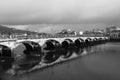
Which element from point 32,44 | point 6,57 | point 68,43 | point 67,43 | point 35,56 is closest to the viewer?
point 6,57

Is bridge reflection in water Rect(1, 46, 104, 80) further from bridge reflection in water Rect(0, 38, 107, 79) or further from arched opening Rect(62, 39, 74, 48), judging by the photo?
arched opening Rect(62, 39, 74, 48)

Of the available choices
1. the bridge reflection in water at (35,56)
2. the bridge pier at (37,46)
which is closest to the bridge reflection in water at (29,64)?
the bridge reflection in water at (35,56)

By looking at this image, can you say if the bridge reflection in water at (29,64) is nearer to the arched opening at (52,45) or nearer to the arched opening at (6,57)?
the arched opening at (6,57)

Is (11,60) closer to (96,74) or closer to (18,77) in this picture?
(18,77)

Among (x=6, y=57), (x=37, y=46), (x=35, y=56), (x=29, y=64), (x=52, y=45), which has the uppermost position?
(x=37, y=46)

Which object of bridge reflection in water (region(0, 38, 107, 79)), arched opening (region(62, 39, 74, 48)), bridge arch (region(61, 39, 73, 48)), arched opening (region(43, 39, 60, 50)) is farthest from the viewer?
bridge arch (region(61, 39, 73, 48))

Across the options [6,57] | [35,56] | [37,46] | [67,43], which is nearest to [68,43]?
[67,43]

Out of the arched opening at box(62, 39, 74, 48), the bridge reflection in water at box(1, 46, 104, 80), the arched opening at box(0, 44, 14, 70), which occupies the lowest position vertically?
the bridge reflection in water at box(1, 46, 104, 80)

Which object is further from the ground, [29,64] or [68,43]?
[68,43]

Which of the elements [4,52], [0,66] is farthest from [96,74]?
[4,52]

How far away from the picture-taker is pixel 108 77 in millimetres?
20625

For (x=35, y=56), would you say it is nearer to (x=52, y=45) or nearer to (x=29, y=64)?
(x=29, y=64)

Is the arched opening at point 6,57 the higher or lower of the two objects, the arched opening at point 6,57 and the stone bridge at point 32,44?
the lower

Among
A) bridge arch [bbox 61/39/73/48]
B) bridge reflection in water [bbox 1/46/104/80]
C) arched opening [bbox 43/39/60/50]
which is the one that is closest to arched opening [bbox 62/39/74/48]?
bridge arch [bbox 61/39/73/48]
